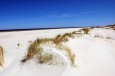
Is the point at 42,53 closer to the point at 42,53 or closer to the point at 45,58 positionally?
the point at 42,53

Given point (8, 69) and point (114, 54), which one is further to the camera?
point (114, 54)

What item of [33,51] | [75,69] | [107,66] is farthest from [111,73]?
[33,51]

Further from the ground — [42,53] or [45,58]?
[42,53]

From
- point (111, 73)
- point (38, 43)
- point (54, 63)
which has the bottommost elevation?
point (111, 73)

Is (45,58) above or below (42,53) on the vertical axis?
below

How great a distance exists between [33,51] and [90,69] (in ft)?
6.94

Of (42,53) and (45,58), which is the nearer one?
(45,58)

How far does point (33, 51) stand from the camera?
7.57 meters

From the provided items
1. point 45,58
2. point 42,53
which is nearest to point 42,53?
point 42,53

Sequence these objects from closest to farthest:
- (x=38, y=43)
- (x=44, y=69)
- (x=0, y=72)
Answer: (x=44, y=69) < (x=0, y=72) < (x=38, y=43)

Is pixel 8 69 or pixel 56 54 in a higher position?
pixel 56 54

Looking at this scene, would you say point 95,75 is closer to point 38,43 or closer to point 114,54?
point 38,43

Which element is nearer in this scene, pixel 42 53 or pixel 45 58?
pixel 45 58

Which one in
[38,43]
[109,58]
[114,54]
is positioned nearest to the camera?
[38,43]
